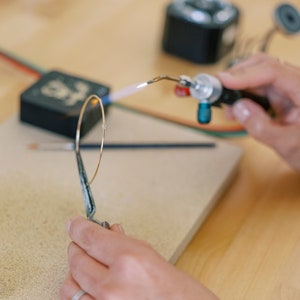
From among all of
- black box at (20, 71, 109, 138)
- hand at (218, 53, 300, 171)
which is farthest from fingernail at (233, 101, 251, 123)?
black box at (20, 71, 109, 138)

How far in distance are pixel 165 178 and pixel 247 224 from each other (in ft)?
0.42

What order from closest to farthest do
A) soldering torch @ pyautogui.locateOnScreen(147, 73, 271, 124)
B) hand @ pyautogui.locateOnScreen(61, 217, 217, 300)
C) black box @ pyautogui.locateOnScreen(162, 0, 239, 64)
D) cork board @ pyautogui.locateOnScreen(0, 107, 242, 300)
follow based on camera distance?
hand @ pyautogui.locateOnScreen(61, 217, 217, 300) < cork board @ pyautogui.locateOnScreen(0, 107, 242, 300) < soldering torch @ pyautogui.locateOnScreen(147, 73, 271, 124) < black box @ pyautogui.locateOnScreen(162, 0, 239, 64)

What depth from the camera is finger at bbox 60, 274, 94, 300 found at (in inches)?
23.1

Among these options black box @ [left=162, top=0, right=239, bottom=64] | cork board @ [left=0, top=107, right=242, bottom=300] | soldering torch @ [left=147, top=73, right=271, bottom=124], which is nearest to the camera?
cork board @ [left=0, top=107, right=242, bottom=300]

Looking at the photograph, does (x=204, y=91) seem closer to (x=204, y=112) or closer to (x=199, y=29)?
(x=204, y=112)

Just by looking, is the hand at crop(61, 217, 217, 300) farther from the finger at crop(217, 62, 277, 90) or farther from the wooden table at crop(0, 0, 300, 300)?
the finger at crop(217, 62, 277, 90)

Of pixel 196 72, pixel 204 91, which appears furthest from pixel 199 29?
pixel 204 91

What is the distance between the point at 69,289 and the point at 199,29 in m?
0.65

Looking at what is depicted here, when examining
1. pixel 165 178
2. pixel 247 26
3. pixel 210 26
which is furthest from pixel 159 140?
pixel 247 26

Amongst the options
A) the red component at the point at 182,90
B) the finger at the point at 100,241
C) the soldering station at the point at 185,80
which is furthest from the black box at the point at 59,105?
the finger at the point at 100,241

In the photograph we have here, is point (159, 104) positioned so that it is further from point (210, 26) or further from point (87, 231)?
point (87, 231)

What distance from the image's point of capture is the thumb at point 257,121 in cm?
85

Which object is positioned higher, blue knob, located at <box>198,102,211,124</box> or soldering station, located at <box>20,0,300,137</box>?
blue knob, located at <box>198,102,211,124</box>

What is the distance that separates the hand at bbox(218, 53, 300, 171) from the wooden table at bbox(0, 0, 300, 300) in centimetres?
7
